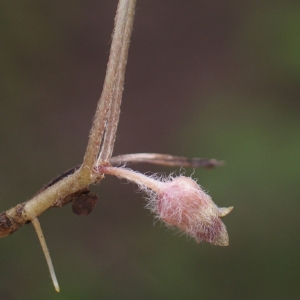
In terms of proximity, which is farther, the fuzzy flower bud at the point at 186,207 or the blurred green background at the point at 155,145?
the blurred green background at the point at 155,145

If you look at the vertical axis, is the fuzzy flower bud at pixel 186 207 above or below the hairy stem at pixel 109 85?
below

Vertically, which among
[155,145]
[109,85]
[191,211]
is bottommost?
[191,211]

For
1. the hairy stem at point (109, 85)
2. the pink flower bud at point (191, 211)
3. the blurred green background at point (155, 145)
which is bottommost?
the pink flower bud at point (191, 211)

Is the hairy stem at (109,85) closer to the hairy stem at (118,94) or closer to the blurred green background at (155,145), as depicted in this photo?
the hairy stem at (118,94)

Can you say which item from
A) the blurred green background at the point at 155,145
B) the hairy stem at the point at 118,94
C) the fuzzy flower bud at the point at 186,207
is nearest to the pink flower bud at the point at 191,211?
the fuzzy flower bud at the point at 186,207

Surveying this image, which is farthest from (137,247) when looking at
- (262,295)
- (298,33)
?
(298,33)

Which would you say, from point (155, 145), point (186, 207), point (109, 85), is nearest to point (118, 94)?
point (109, 85)

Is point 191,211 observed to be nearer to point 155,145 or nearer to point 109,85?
point 109,85

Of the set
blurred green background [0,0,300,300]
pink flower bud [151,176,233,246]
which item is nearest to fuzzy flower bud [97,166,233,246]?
pink flower bud [151,176,233,246]
